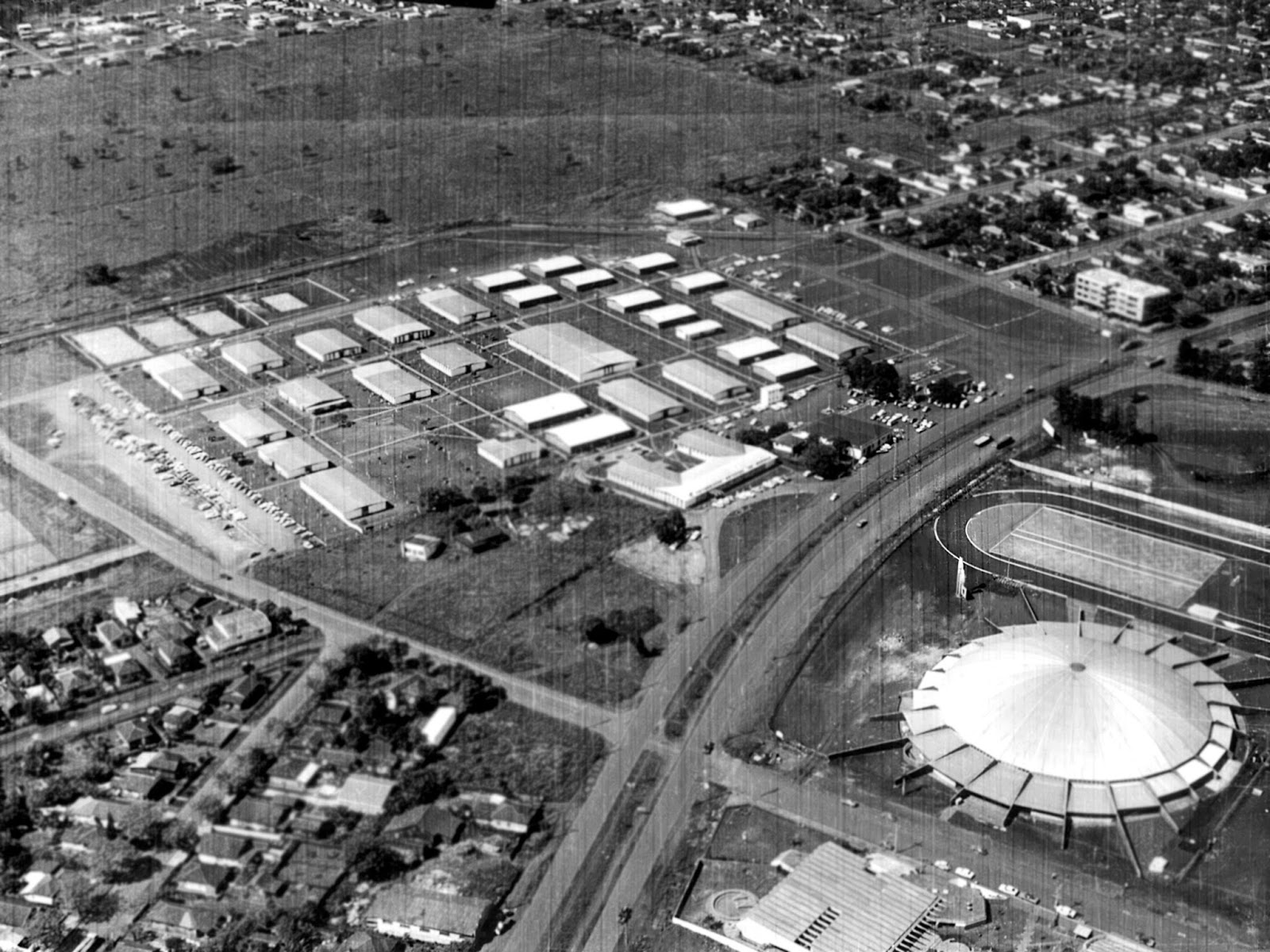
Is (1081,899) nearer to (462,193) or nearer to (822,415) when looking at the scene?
(822,415)

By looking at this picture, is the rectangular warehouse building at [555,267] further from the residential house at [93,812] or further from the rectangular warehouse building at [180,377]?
the residential house at [93,812]

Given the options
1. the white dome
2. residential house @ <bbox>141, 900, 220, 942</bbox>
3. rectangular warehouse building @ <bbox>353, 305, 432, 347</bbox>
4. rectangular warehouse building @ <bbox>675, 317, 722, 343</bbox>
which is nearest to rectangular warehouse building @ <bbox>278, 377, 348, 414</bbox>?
rectangular warehouse building @ <bbox>353, 305, 432, 347</bbox>

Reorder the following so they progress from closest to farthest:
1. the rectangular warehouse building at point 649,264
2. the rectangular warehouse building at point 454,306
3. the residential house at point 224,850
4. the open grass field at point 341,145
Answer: the residential house at point 224,850 → the rectangular warehouse building at point 454,306 → the rectangular warehouse building at point 649,264 → the open grass field at point 341,145

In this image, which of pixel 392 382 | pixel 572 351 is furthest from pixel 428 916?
pixel 572 351

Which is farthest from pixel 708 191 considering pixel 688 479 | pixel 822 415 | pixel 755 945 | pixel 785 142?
pixel 755 945

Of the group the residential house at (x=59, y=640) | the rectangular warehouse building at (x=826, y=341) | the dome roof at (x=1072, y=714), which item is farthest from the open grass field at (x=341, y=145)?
the dome roof at (x=1072, y=714)

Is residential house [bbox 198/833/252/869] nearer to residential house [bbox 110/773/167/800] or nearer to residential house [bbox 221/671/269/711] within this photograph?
residential house [bbox 110/773/167/800]

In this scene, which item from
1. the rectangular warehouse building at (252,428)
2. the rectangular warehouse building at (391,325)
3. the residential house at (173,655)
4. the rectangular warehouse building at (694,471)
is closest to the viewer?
the residential house at (173,655)
